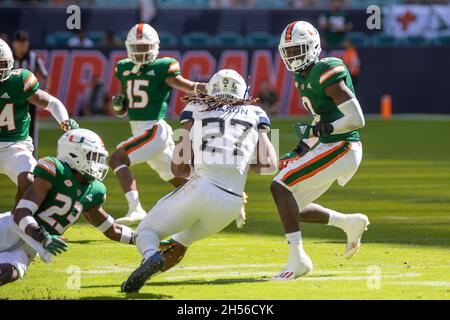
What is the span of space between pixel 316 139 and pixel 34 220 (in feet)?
8.71

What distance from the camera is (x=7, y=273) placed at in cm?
699

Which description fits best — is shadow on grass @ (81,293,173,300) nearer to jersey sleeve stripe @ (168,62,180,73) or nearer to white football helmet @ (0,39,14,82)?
white football helmet @ (0,39,14,82)

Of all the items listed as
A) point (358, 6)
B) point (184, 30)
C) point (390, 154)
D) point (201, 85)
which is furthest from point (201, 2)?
point (201, 85)

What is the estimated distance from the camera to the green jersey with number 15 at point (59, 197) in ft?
23.4

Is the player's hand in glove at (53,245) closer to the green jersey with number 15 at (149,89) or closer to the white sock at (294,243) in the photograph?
the white sock at (294,243)

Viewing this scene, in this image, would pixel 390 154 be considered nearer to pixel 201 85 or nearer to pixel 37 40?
pixel 201 85

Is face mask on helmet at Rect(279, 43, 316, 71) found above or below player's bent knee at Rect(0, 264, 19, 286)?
above

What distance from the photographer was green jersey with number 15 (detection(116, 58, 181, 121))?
11.1 m

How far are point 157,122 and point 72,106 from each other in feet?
44.7

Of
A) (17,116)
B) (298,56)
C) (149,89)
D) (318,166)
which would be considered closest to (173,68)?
(149,89)

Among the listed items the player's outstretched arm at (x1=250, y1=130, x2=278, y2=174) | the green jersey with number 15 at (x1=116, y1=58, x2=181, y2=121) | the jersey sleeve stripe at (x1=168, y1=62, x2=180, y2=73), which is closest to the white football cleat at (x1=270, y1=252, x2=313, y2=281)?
the player's outstretched arm at (x1=250, y1=130, x2=278, y2=174)

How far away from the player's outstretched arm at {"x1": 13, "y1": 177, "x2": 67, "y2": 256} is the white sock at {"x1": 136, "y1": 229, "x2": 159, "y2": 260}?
521mm

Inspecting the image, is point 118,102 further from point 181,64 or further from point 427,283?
point 181,64

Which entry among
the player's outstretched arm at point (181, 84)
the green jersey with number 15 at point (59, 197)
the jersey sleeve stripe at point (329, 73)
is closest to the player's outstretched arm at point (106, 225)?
the green jersey with number 15 at point (59, 197)
